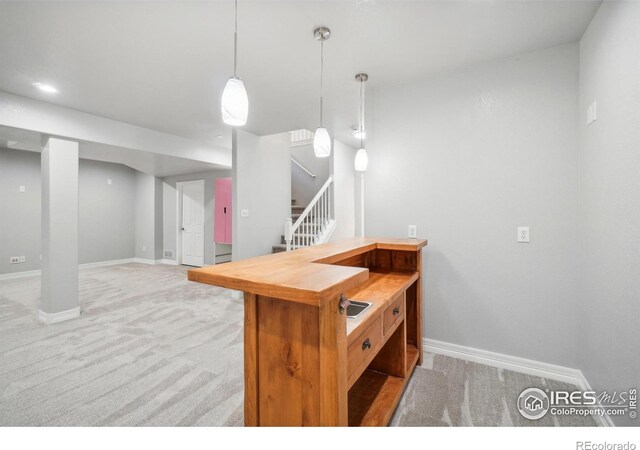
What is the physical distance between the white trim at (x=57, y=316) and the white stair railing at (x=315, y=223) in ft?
9.09

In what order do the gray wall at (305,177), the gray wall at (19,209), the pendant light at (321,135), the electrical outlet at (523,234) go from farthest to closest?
the gray wall at (305,177) → the gray wall at (19,209) → the electrical outlet at (523,234) → the pendant light at (321,135)

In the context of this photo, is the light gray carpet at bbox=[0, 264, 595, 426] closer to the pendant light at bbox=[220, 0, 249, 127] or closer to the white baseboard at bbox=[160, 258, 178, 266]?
the pendant light at bbox=[220, 0, 249, 127]

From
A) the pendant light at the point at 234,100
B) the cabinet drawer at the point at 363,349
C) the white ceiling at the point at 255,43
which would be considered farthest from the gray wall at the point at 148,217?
the cabinet drawer at the point at 363,349

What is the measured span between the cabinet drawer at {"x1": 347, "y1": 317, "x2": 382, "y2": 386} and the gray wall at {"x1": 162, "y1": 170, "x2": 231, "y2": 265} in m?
5.65

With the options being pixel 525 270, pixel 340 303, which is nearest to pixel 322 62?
pixel 340 303

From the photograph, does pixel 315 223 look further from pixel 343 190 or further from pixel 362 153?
pixel 362 153

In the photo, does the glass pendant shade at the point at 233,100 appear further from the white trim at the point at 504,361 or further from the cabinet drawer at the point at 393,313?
the white trim at the point at 504,361

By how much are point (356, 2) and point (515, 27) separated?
1.14 metres

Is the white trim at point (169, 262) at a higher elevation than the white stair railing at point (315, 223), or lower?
lower

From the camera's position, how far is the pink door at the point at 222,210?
607 cm

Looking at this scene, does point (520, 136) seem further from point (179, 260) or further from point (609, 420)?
point (179, 260)

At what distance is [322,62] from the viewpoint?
2.38m

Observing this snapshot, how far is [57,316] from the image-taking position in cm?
332

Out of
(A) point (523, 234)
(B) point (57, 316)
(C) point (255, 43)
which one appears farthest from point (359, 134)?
(B) point (57, 316)
